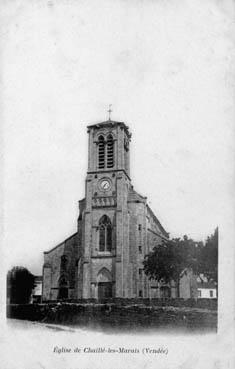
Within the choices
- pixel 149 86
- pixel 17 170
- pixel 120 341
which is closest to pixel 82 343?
pixel 120 341

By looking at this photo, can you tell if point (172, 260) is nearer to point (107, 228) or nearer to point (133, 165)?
Answer: point (133, 165)

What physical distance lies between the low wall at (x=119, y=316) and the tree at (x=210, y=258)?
37cm

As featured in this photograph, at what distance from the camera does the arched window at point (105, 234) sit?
37.6 feet

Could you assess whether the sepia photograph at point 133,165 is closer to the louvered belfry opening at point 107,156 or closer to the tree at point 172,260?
the tree at point 172,260

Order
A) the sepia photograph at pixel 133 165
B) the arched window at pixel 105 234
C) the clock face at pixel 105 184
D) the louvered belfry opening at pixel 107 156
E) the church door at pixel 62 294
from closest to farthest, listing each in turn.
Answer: the sepia photograph at pixel 133 165 < the church door at pixel 62 294 < the louvered belfry opening at pixel 107 156 < the arched window at pixel 105 234 < the clock face at pixel 105 184

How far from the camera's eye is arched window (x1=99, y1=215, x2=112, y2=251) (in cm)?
1145

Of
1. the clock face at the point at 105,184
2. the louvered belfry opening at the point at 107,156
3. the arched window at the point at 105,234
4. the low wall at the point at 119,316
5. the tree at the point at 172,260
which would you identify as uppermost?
the louvered belfry opening at the point at 107,156

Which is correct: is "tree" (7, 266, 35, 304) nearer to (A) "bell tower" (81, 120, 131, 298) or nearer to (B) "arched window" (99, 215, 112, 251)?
(A) "bell tower" (81, 120, 131, 298)

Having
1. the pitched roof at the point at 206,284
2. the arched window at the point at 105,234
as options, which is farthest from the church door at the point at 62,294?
the arched window at the point at 105,234

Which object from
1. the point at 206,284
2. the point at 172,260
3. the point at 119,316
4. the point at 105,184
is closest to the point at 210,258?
the point at 206,284

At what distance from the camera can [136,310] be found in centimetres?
565

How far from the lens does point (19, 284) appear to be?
509 cm

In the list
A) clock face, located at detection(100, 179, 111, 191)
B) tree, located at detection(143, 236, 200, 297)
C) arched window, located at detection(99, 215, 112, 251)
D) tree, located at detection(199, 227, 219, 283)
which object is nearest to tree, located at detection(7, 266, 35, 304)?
tree, located at detection(143, 236, 200, 297)

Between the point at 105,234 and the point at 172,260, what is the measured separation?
5481 mm
